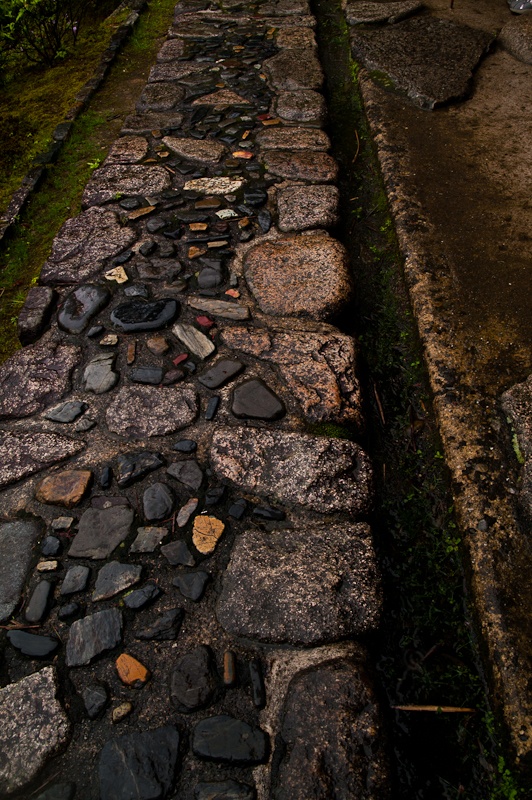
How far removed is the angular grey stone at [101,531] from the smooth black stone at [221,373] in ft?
1.63

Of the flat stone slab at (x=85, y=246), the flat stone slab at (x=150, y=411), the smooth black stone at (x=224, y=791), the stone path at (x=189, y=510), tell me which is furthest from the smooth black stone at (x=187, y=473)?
the flat stone slab at (x=85, y=246)

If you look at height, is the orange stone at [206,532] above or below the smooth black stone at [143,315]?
below

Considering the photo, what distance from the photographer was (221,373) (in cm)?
196

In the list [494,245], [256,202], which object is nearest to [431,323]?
[494,245]

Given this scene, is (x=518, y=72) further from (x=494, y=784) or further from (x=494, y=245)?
(x=494, y=784)

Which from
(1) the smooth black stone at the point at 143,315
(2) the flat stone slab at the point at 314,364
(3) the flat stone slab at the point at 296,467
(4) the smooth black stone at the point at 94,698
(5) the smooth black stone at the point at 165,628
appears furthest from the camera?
(1) the smooth black stone at the point at 143,315

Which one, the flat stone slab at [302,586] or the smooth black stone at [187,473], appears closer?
the flat stone slab at [302,586]

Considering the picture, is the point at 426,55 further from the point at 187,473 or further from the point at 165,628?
the point at 165,628

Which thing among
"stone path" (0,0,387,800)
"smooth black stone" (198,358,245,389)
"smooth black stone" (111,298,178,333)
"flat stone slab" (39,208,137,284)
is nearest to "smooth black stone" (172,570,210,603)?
"stone path" (0,0,387,800)

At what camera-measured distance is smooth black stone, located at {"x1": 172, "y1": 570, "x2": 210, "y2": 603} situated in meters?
1.46

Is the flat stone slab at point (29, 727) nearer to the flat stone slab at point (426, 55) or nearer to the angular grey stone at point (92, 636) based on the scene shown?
the angular grey stone at point (92, 636)

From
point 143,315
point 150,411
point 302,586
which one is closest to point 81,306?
point 143,315

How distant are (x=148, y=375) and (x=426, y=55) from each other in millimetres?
2773

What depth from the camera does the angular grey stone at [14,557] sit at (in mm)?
1481
